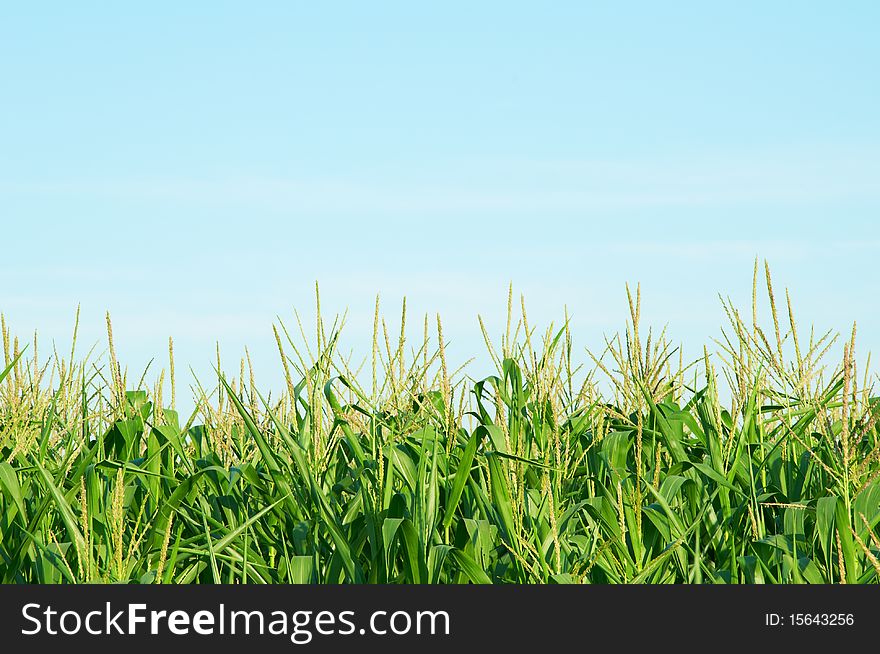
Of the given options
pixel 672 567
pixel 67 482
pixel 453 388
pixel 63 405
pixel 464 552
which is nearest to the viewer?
pixel 464 552

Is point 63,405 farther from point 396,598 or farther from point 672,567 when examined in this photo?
point 672,567

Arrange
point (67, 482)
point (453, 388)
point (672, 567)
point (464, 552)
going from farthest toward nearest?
point (67, 482) → point (453, 388) → point (672, 567) → point (464, 552)

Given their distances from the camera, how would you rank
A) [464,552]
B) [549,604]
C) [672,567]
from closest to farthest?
[549,604] < [464,552] < [672,567]

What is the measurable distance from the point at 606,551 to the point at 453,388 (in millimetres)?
1029

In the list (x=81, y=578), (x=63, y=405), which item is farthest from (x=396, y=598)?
(x=63, y=405)

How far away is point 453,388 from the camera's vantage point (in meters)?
4.41

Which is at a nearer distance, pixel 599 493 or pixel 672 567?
pixel 672 567

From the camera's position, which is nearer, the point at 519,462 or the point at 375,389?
the point at 519,462

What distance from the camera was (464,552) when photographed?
387 cm

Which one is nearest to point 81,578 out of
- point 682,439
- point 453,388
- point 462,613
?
point 462,613

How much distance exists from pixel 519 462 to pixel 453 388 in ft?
2.36

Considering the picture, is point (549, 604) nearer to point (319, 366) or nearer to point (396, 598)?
point (396, 598)

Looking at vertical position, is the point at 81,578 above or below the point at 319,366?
below

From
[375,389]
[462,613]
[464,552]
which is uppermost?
[375,389]
